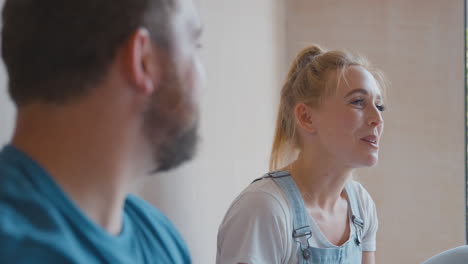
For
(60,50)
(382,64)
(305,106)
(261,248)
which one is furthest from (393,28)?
(60,50)

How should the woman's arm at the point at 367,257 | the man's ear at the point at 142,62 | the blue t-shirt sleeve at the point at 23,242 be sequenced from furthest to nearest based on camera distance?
the woman's arm at the point at 367,257 < the man's ear at the point at 142,62 < the blue t-shirt sleeve at the point at 23,242

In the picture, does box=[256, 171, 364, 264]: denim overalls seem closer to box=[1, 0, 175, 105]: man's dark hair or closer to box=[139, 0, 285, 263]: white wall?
box=[139, 0, 285, 263]: white wall

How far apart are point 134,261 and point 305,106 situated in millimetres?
978

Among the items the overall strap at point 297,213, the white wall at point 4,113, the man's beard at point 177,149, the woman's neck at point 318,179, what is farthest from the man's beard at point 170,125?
the woman's neck at point 318,179

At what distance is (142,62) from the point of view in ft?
2.38

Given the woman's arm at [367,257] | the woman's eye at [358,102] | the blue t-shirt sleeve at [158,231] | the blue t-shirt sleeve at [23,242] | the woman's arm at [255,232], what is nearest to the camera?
the blue t-shirt sleeve at [23,242]

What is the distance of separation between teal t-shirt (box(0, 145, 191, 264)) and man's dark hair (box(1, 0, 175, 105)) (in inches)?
3.6

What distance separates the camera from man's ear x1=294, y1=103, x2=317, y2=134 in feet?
5.31

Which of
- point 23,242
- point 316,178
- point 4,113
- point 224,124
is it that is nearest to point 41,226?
point 23,242

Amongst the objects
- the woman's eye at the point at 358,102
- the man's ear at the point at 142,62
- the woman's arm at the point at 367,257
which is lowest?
the woman's arm at the point at 367,257

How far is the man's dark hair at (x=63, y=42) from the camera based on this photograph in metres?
0.68

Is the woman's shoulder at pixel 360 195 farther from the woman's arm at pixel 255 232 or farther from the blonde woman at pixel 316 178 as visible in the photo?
the woman's arm at pixel 255 232

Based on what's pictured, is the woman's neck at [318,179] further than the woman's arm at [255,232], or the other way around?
the woman's neck at [318,179]

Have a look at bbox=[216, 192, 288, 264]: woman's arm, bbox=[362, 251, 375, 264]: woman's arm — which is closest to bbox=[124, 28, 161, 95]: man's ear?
bbox=[216, 192, 288, 264]: woman's arm
